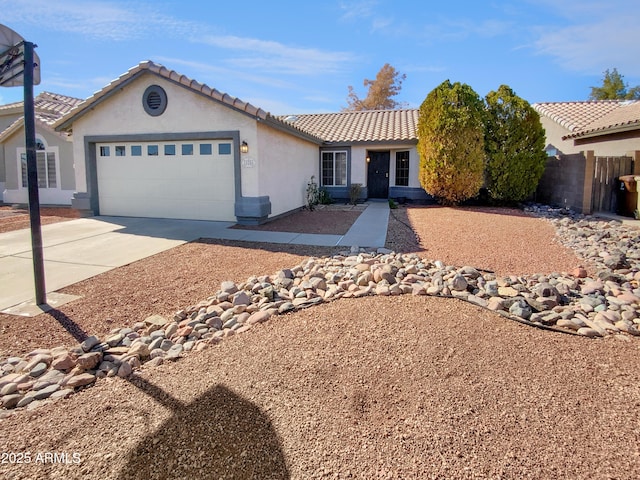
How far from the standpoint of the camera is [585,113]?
17.8 m

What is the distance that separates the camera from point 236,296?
197 inches

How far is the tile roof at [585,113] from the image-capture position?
1531 centimetres

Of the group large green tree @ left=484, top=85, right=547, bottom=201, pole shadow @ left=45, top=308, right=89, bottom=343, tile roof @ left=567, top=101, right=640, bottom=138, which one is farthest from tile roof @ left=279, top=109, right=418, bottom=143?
pole shadow @ left=45, top=308, right=89, bottom=343

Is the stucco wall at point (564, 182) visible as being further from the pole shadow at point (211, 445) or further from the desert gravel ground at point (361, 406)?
the pole shadow at point (211, 445)

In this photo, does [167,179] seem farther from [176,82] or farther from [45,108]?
[45,108]

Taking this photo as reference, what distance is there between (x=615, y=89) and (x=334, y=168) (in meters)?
36.3

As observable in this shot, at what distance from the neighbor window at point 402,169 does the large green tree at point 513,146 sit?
3.49 meters

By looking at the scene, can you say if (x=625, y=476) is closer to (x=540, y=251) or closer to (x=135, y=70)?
(x=540, y=251)

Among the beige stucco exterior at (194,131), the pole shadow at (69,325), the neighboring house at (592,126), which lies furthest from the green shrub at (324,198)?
the pole shadow at (69,325)

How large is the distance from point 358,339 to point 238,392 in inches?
50.6

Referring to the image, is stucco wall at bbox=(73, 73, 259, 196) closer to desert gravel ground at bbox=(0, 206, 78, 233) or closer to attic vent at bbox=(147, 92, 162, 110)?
attic vent at bbox=(147, 92, 162, 110)

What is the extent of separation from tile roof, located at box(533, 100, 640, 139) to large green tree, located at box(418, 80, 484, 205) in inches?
153

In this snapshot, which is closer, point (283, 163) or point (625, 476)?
point (625, 476)

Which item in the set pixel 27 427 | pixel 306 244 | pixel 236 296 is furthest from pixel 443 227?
pixel 27 427
